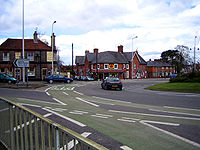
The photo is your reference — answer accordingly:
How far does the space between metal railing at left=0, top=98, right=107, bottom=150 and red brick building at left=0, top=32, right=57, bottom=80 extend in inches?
1513

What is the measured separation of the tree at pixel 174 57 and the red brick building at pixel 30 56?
53.5 meters

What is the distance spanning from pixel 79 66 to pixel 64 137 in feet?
262

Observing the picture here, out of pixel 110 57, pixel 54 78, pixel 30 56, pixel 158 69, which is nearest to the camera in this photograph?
pixel 54 78

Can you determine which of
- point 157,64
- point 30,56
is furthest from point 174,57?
point 30,56

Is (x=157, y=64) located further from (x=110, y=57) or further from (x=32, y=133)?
(x=32, y=133)

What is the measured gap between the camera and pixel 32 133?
3.49 metres

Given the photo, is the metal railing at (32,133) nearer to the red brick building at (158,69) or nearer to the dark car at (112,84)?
the dark car at (112,84)

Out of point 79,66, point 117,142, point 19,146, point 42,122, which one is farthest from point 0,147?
point 79,66

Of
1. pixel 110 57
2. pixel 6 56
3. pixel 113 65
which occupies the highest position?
pixel 110 57

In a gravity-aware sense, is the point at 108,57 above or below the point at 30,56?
above

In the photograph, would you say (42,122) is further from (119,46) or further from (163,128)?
(119,46)

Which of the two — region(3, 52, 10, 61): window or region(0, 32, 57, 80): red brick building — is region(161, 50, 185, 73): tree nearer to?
region(0, 32, 57, 80): red brick building

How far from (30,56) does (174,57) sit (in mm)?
63790

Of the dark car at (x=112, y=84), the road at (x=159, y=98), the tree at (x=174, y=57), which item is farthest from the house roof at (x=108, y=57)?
the road at (x=159, y=98)
